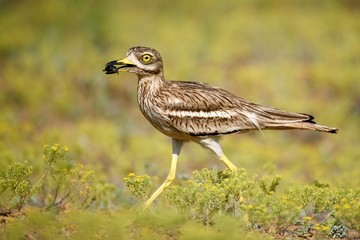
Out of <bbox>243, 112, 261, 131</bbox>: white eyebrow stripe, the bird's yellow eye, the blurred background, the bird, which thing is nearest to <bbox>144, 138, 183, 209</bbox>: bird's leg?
the bird

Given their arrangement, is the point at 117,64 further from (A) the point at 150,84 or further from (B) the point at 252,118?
(B) the point at 252,118

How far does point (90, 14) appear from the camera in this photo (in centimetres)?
1470

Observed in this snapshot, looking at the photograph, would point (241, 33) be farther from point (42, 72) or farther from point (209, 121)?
point (209, 121)

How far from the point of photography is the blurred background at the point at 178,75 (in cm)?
998

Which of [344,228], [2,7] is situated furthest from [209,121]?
[2,7]

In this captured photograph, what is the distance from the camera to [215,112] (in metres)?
7.13

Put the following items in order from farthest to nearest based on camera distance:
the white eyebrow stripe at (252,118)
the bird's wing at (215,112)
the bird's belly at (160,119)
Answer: the white eyebrow stripe at (252,118)
the bird's wing at (215,112)
the bird's belly at (160,119)

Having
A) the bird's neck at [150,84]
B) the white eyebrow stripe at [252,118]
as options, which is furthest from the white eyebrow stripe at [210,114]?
the bird's neck at [150,84]

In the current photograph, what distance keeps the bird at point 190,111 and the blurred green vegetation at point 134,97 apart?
469 millimetres

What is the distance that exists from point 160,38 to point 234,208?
919cm

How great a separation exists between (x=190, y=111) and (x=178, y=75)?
6.15m

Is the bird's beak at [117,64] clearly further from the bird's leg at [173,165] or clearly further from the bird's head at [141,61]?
the bird's leg at [173,165]

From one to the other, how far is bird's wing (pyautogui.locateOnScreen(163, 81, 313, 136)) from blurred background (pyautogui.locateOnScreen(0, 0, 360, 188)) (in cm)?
54

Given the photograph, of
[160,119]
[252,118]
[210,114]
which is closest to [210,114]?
[210,114]
